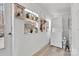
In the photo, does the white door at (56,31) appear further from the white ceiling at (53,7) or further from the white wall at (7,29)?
the white wall at (7,29)

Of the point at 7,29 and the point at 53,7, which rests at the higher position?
the point at 53,7

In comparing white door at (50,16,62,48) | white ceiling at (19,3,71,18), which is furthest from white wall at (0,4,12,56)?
white door at (50,16,62,48)

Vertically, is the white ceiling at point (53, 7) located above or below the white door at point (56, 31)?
above

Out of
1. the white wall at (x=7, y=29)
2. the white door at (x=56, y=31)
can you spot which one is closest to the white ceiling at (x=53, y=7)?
the white door at (x=56, y=31)

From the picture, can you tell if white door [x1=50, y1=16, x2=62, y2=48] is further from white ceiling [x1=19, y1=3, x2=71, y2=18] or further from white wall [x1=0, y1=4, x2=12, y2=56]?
white wall [x1=0, y1=4, x2=12, y2=56]

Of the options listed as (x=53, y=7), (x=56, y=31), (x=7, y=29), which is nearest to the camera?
(x=7, y=29)

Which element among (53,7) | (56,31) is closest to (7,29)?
(53,7)

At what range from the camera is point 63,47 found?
2.43 metres

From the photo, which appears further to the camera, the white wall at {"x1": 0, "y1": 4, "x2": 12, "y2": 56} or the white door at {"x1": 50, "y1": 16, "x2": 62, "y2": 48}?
the white door at {"x1": 50, "y1": 16, "x2": 62, "y2": 48}

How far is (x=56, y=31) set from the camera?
245 centimetres

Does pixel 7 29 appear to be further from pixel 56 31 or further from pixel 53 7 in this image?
pixel 56 31

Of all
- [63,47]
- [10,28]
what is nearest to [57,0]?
[10,28]

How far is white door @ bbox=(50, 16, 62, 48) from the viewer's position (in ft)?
7.43

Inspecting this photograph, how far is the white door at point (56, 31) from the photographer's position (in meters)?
2.26
